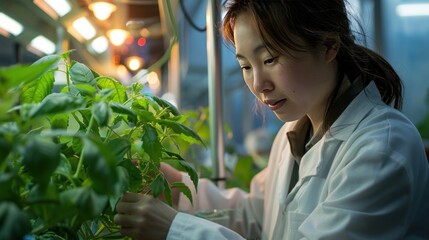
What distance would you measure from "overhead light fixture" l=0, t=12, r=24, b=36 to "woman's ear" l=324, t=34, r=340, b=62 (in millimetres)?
1111

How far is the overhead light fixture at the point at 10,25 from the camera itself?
1.56 meters

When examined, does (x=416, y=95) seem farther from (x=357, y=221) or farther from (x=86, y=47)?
(x=357, y=221)

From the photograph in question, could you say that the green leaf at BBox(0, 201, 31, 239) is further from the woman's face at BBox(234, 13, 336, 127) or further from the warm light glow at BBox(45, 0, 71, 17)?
the warm light glow at BBox(45, 0, 71, 17)

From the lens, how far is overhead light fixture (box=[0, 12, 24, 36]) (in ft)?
5.13

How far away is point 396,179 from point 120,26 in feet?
6.62

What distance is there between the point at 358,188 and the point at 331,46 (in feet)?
0.92

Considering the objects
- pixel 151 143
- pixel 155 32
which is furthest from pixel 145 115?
pixel 155 32

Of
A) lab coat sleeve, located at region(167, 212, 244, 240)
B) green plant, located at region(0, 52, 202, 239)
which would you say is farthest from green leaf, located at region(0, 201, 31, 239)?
lab coat sleeve, located at region(167, 212, 244, 240)

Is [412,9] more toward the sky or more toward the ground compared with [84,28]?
more toward the ground

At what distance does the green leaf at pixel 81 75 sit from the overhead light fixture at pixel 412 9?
243 centimetres

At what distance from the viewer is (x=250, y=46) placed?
32.5 inches

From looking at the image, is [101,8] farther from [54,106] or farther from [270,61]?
[54,106]

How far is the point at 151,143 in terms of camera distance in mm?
668

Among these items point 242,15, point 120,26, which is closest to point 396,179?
point 242,15
